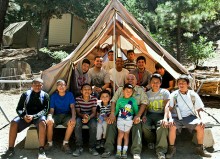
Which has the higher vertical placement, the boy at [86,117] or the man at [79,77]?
the man at [79,77]

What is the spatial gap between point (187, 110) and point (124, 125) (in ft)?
3.57

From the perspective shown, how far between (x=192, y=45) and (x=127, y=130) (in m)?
8.82

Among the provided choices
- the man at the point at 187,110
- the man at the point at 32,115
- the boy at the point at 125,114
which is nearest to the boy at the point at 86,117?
the boy at the point at 125,114

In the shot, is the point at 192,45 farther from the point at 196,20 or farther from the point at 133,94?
the point at 133,94

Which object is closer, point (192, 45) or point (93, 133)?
point (93, 133)

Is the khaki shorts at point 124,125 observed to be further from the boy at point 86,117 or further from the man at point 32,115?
the man at point 32,115

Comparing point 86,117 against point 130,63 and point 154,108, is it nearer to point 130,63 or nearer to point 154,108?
point 154,108

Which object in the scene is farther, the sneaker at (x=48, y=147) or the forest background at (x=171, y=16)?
the forest background at (x=171, y=16)

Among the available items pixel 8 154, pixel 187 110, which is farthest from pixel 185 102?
pixel 8 154

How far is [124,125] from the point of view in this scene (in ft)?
16.0

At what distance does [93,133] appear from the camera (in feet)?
16.4

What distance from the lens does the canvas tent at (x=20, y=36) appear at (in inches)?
844

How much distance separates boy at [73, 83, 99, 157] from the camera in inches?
195

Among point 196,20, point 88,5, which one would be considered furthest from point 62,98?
point 88,5
